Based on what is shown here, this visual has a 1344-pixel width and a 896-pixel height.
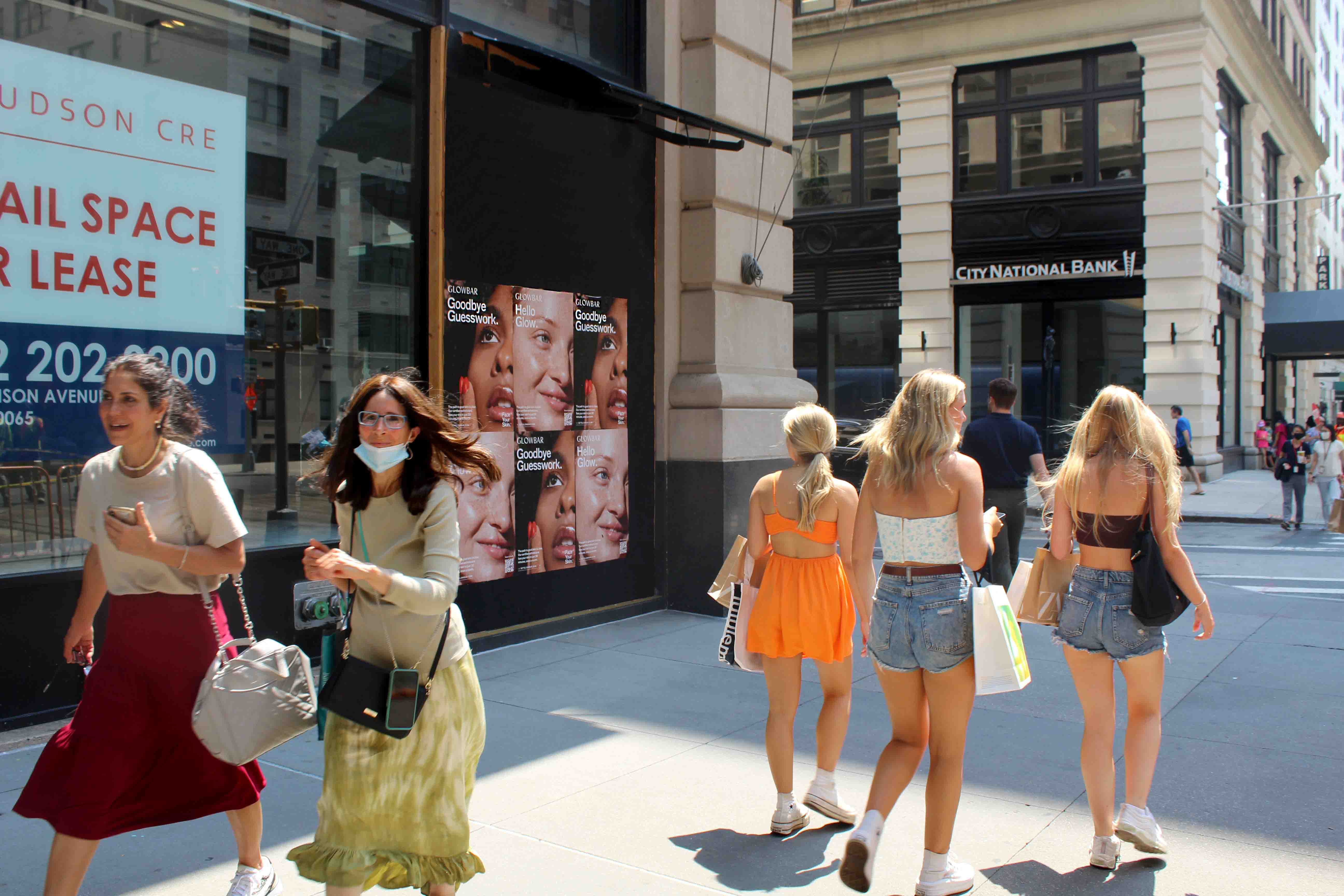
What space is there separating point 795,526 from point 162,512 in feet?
7.76

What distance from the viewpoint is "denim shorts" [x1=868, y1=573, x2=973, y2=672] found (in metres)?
3.71

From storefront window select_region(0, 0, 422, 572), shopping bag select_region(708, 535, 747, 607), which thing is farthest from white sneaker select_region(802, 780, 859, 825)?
storefront window select_region(0, 0, 422, 572)

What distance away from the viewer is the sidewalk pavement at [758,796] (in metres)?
3.93

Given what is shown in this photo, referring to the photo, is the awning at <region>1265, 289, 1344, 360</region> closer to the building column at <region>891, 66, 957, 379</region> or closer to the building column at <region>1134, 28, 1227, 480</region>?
the building column at <region>1134, 28, 1227, 480</region>

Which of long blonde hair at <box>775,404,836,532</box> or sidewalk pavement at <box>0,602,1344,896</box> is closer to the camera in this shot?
sidewalk pavement at <box>0,602,1344,896</box>

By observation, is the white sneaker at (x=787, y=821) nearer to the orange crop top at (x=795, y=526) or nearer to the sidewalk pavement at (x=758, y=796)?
the sidewalk pavement at (x=758, y=796)

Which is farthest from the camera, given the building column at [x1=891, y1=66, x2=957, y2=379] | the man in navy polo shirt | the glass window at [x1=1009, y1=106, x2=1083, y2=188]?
the building column at [x1=891, y1=66, x2=957, y2=379]

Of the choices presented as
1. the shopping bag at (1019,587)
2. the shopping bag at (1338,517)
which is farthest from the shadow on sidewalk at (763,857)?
the shopping bag at (1338,517)

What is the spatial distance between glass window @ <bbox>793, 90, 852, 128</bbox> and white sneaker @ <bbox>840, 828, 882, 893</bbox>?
22.5 meters

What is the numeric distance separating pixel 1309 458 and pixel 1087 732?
54.5ft

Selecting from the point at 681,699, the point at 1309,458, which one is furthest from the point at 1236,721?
the point at 1309,458

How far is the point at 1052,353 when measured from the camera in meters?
22.1

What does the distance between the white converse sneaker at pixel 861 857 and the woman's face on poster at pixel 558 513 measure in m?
4.59

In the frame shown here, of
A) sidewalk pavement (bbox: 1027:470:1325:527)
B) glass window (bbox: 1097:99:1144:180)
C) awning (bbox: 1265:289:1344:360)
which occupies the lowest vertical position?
sidewalk pavement (bbox: 1027:470:1325:527)
